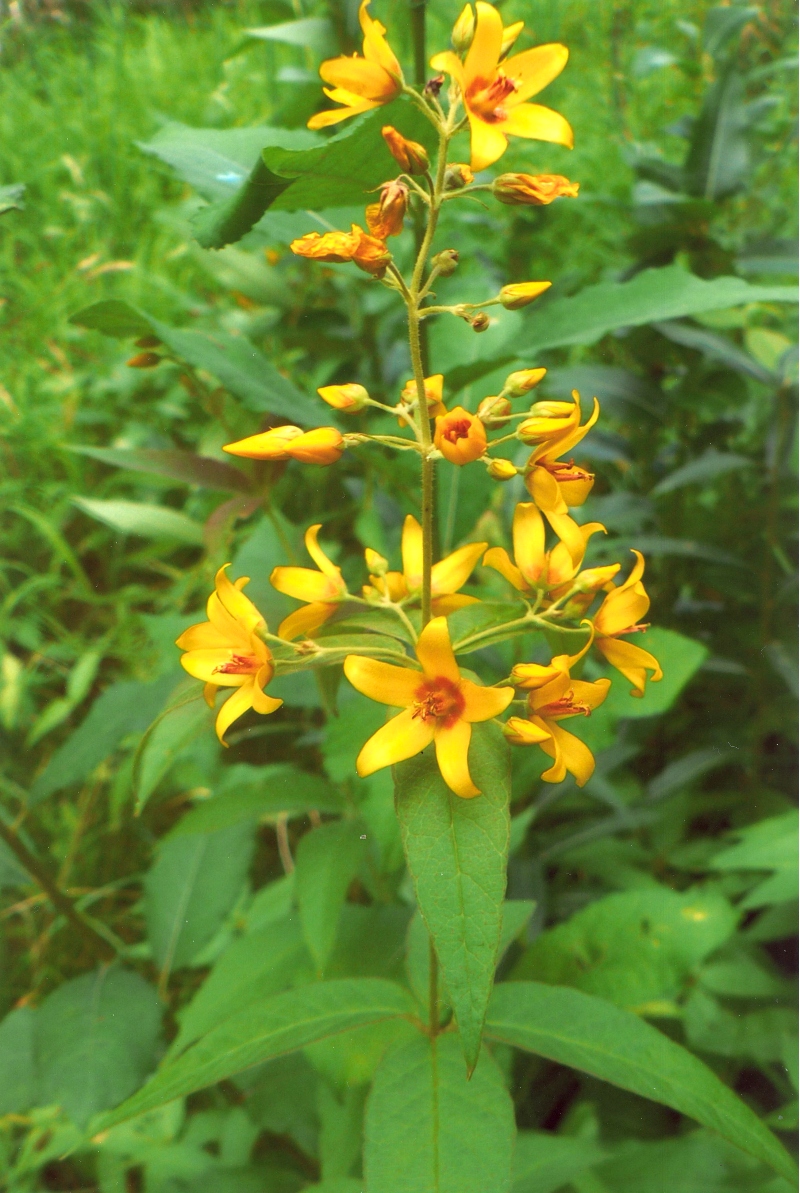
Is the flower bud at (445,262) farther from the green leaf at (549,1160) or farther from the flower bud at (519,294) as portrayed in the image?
the green leaf at (549,1160)

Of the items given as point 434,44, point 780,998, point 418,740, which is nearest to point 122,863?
point 780,998

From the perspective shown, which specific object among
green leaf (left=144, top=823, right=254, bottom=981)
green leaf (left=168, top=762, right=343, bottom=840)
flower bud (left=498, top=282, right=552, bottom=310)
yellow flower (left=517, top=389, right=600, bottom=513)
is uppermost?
flower bud (left=498, top=282, right=552, bottom=310)

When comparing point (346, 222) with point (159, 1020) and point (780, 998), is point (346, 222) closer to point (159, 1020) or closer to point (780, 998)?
point (159, 1020)

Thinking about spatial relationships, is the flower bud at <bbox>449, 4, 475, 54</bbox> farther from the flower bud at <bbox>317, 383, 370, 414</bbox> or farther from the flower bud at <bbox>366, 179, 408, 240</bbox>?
the flower bud at <bbox>317, 383, 370, 414</bbox>

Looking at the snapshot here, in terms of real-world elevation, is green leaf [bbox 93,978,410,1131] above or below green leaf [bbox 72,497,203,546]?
below

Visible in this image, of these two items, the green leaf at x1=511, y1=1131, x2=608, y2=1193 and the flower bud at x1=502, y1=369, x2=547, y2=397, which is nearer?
the flower bud at x1=502, y1=369, x2=547, y2=397

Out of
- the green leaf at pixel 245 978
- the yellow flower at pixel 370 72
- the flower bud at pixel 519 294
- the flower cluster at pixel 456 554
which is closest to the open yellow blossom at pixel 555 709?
the flower cluster at pixel 456 554

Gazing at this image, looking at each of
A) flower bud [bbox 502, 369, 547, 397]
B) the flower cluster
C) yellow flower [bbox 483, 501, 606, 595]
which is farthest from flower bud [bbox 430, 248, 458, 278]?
yellow flower [bbox 483, 501, 606, 595]
